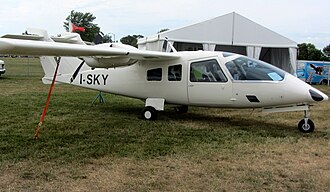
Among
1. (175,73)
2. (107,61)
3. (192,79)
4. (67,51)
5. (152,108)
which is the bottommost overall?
(152,108)

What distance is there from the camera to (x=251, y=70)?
809cm

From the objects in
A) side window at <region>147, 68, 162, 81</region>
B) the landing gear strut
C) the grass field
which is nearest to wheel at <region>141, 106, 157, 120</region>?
the grass field

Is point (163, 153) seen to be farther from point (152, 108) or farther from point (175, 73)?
point (175, 73)

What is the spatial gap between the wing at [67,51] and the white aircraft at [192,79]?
0.08 ft

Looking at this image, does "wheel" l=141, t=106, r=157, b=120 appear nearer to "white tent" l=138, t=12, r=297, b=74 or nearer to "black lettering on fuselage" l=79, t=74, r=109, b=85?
"black lettering on fuselage" l=79, t=74, r=109, b=85

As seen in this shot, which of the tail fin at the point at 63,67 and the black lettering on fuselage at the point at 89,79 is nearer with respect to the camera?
the black lettering on fuselage at the point at 89,79

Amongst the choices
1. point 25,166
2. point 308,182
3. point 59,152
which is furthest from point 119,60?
point 308,182

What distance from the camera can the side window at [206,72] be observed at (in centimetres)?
833

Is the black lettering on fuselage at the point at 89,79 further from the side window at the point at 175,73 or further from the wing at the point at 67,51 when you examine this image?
the side window at the point at 175,73

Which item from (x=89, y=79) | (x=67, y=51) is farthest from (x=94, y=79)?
(x=67, y=51)

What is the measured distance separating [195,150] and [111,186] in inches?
79.8

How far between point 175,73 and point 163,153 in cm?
350

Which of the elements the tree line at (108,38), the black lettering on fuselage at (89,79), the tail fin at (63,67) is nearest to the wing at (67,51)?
the black lettering on fuselage at (89,79)

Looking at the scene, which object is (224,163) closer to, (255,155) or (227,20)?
(255,155)
